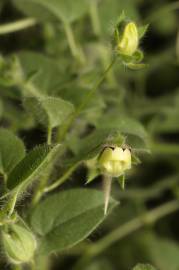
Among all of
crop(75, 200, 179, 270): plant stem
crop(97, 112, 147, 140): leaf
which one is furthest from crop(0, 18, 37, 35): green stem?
crop(75, 200, 179, 270): plant stem

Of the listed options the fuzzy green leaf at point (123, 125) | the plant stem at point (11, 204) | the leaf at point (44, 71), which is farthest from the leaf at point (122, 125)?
the plant stem at point (11, 204)

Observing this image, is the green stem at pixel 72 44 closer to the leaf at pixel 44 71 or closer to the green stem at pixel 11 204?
the leaf at pixel 44 71

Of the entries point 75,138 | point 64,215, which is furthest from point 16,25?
point 64,215

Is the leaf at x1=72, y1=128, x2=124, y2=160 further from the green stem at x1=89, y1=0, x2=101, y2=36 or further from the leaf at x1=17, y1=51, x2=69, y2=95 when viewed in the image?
the green stem at x1=89, y1=0, x2=101, y2=36

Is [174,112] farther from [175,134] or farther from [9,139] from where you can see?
[9,139]

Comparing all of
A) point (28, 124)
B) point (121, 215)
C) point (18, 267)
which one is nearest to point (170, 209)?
point (121, 215)

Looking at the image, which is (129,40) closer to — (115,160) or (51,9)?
(115,160)

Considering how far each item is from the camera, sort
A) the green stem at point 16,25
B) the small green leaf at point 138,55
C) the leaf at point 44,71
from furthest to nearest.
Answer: the green stem at point 16,25 < the leaf at point 44,71 < the small green leaf at point 138,55
